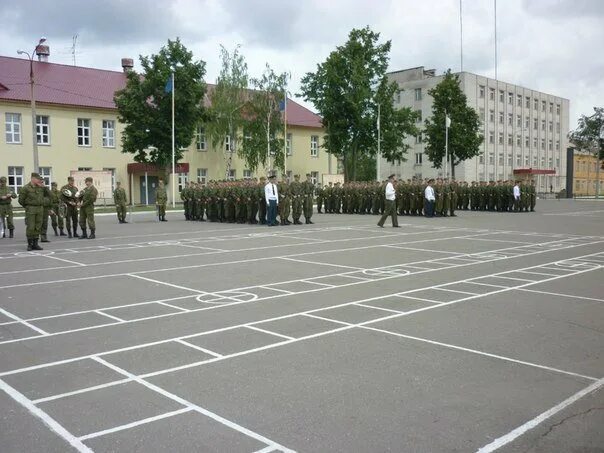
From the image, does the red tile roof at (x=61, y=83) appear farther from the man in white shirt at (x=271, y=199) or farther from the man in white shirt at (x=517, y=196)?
the man in white shirt at (x=517, y=196)

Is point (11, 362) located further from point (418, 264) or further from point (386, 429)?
point (418, 264)

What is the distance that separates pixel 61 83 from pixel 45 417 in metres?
49.4

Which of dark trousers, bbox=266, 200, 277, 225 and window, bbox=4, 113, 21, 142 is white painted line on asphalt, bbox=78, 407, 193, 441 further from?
window, bbox=4, 113, 21, 142

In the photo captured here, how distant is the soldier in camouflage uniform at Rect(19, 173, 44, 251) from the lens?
16.4 metres

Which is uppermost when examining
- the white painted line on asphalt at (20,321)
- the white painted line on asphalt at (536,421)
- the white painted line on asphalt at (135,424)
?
the white painted line on asphalt at (20,321)

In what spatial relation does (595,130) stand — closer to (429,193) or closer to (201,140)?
(201,140)

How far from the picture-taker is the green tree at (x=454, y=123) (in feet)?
178

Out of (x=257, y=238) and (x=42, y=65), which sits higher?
(x=42, y=65)

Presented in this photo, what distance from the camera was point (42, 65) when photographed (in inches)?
1987

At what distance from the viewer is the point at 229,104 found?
5556 centimetres

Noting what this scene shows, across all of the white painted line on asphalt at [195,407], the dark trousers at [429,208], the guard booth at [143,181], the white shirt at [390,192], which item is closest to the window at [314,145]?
the guard booth at [143,181]

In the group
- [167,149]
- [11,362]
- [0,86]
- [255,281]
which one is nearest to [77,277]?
[255,281]

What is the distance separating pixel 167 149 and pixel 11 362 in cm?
4096

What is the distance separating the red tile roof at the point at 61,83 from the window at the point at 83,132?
139cm
